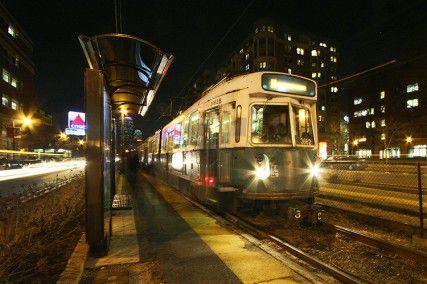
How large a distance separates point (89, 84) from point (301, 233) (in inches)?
208

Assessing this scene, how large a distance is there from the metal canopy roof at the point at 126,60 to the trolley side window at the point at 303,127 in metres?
3.49

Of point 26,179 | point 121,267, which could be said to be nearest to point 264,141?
point 121,267

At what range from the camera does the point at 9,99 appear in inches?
1790

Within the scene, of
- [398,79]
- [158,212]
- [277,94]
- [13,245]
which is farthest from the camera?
[398,79]

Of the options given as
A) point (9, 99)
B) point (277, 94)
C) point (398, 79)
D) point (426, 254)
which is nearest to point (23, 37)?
point (9, 99)

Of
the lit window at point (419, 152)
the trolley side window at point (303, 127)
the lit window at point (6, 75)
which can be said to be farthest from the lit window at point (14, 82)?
the lit window at point (419, 152)

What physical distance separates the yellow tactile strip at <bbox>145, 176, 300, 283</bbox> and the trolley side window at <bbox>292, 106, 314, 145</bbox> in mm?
2929

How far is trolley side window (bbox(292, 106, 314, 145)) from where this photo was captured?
8.91 metres

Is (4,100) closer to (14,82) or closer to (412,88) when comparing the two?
(14,82)

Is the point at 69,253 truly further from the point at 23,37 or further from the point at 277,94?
the point at 23,37

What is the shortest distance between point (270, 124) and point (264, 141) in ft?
1.57

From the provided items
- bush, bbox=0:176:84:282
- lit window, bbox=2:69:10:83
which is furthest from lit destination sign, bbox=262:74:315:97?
lit window, bbox=2:69:10:83

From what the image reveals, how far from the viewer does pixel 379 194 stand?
13133 millimetres

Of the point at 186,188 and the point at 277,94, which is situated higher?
the point at 277,94
